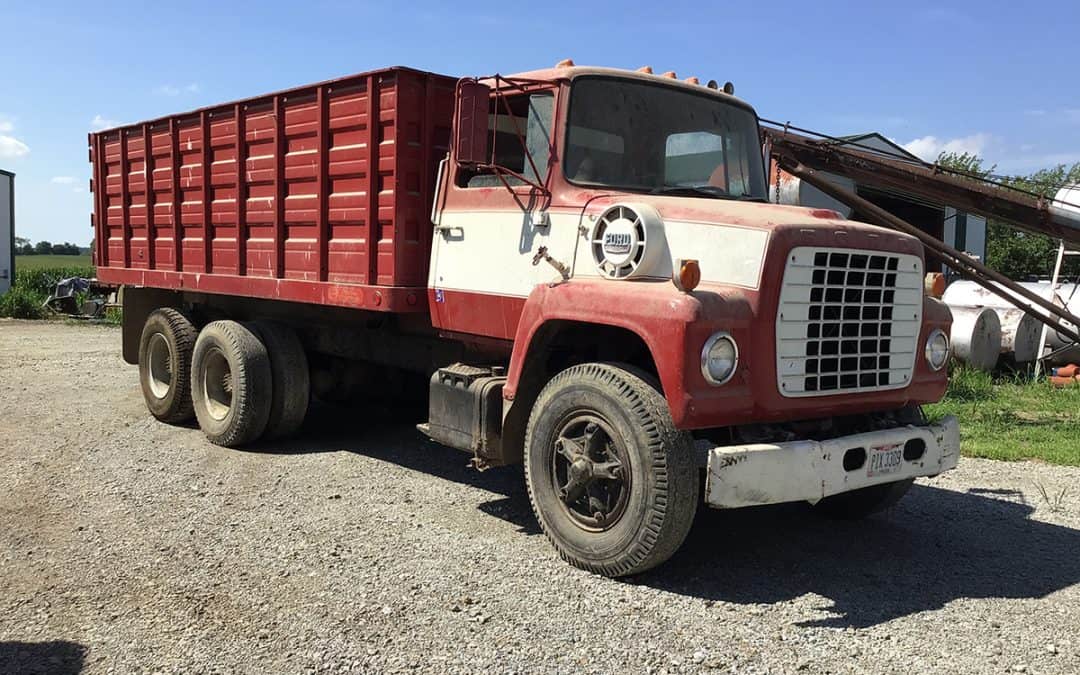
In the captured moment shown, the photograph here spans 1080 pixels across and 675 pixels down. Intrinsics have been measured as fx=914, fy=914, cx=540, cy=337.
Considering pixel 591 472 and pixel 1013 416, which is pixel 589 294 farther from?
pixel 1013 416

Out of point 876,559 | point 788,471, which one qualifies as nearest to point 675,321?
point 788,471

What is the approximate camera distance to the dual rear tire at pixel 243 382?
7.41 meters

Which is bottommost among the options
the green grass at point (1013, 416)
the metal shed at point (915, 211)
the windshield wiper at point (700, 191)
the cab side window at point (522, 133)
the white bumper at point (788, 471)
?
the green grass at point (1013, 416)

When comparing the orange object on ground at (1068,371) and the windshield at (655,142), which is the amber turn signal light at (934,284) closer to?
the windshield at (655,142)

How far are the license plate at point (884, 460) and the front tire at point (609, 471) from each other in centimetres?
95

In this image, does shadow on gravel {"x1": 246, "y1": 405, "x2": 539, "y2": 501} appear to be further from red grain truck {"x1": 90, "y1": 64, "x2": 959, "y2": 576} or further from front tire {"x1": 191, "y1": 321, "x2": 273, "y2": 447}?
red grain truck {"x1": 90, "y1": 64, "x2": 959, "y2": 576}

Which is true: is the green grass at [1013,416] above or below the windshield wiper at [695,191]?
below

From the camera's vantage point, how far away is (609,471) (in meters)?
4.62

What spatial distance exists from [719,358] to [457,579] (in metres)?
1.69

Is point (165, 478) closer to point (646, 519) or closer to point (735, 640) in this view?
point (646, 519)

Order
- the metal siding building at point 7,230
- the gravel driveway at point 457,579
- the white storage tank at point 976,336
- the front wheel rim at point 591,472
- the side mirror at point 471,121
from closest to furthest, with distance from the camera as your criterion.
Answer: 1. the gravel driveway at point 457,579
2. the front wheel rim at point 591,472
3. the side mirror at point 471,121
4. the white storage tank at point 976,336
5. the metal siding building at point 7,230

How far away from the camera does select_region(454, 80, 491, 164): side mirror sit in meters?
5.07

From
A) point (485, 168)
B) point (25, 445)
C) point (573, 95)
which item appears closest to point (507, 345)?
point (485, 168)

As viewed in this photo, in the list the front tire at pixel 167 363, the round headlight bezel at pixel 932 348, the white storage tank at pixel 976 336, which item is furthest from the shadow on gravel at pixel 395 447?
the white storage tank at pixel 976 336
